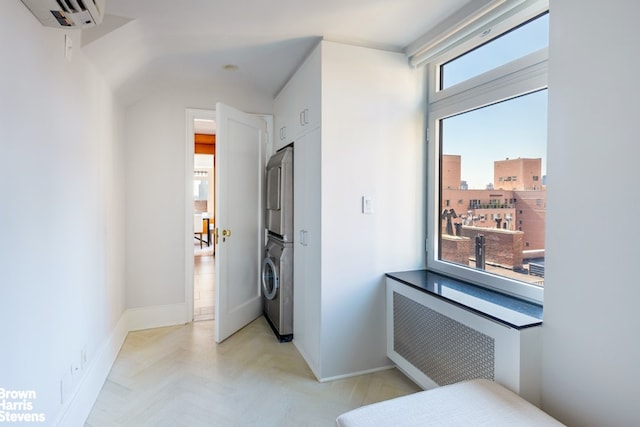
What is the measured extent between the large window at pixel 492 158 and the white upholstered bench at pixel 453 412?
0.67 meters

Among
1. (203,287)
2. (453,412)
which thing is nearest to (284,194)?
(453,412)

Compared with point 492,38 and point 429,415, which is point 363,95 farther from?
point 429,415

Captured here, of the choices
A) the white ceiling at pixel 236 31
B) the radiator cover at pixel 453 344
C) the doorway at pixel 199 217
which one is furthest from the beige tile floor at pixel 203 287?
the white ceiling at pixel 236 31

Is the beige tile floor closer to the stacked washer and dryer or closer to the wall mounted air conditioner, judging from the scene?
the stacked washer and dryer

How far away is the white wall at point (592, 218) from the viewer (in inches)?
48.2

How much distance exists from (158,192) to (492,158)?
3.03 metres

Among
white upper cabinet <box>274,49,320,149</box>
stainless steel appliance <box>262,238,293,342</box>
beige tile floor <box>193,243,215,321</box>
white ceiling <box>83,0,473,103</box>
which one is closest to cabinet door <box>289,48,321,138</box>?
white upper cabinet <box>274,49,320,149</box>

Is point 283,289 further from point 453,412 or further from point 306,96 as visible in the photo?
point 453,412

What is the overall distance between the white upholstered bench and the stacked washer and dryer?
179cm

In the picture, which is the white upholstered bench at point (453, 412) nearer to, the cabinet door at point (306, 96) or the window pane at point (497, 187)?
the window pane at point (497, 187)

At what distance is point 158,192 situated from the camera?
3.43 meters

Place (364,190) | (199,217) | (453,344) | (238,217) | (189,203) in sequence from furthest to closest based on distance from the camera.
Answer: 1. (199,217)
2. (189,203)
3. (238,217)
4. (364,190)
5. (453,344)

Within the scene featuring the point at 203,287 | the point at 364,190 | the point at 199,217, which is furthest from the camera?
the point at 199,217

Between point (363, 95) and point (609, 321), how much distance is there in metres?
1.86
